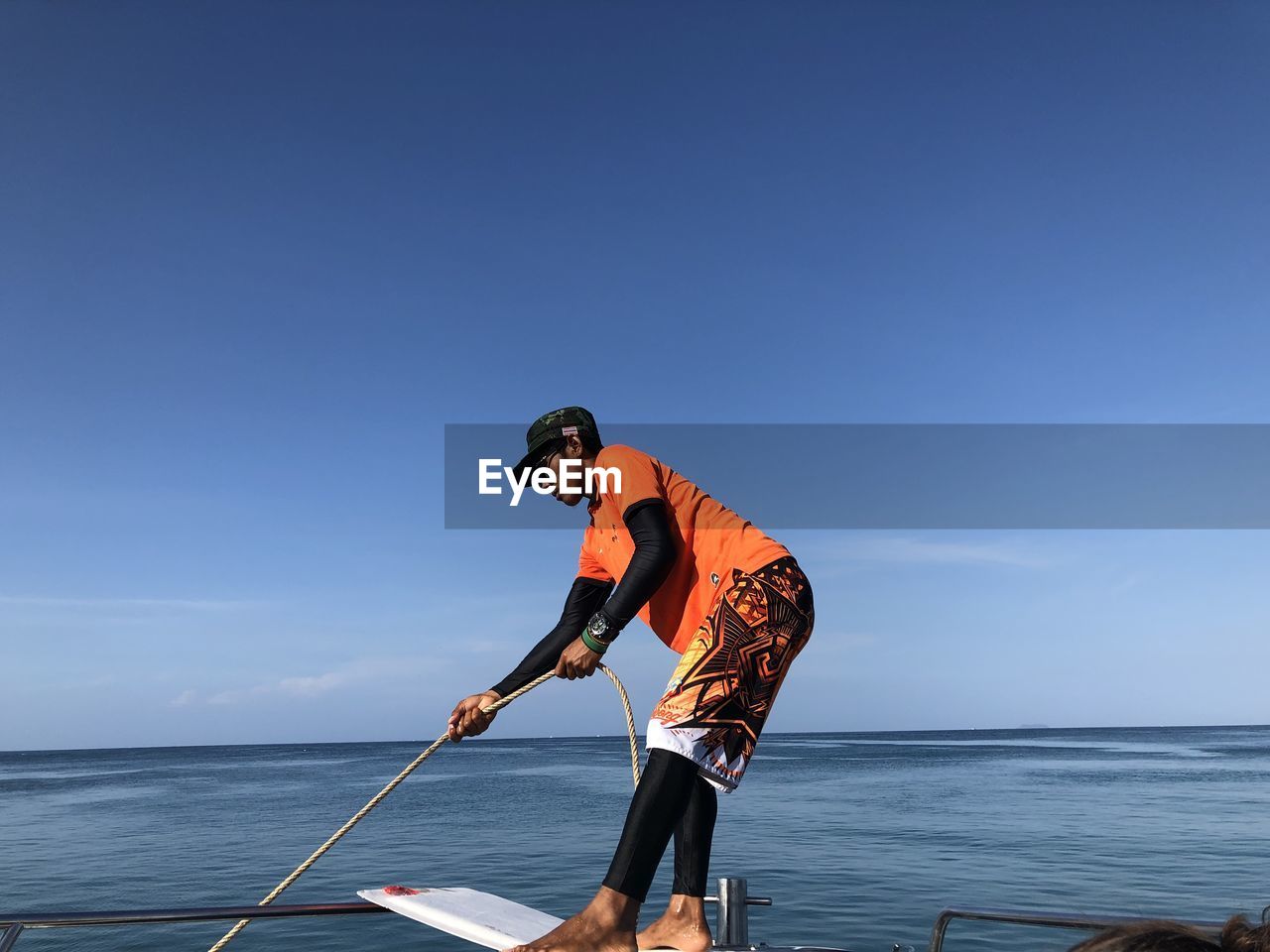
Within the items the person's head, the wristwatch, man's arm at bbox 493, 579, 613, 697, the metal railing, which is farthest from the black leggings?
the person's head

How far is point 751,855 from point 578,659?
23082 mm

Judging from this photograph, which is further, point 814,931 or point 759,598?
point 814,931

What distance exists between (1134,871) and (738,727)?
2285 cm

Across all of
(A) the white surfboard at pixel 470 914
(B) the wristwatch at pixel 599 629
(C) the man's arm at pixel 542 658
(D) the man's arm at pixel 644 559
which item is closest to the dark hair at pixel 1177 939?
(A) the white surfboard at pixel 470 914

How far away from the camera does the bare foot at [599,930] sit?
2.62 m

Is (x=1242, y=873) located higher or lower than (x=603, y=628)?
lower

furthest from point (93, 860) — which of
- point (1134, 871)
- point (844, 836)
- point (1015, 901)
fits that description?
point (1134, 871)

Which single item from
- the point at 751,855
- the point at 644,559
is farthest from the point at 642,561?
the point at 751,855

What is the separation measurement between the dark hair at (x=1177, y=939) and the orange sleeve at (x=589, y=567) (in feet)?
9.83

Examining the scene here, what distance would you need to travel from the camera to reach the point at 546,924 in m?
3.09

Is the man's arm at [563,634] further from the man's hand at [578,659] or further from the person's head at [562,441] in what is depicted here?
the person's head at [562,441]

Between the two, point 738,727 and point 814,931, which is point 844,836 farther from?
point 738,727

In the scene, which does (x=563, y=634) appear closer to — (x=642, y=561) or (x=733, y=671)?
(x=642, y=561)

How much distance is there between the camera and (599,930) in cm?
266
